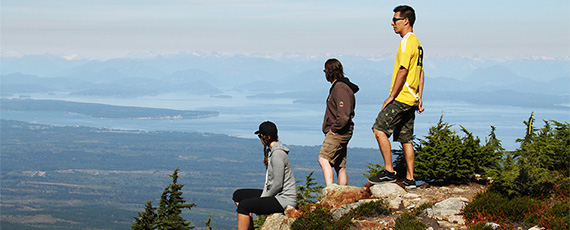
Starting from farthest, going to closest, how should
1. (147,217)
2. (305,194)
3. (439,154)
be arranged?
(147,217), (305,194), (439,154)

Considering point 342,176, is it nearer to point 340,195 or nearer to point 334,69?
point 340,195

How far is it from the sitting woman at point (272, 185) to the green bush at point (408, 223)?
5.35 ft

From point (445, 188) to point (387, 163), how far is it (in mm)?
1543

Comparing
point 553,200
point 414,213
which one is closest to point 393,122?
point 414,213

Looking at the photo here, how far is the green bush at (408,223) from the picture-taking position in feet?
25.4

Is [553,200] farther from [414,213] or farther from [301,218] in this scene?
[301,218]

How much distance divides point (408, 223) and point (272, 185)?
209cm

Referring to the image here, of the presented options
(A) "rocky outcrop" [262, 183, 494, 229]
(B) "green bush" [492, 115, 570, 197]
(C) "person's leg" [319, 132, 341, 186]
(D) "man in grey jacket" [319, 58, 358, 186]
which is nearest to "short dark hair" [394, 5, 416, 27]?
(D) "man in grey jacket" [319, 58, 358, 186]

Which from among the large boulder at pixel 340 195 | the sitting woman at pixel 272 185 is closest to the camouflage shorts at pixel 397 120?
the large boulder at pixel 340 195

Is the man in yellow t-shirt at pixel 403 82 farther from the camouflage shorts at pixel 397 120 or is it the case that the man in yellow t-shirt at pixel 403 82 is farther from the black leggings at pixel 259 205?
the black leggings at pixel 259 205

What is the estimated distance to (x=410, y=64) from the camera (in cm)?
875

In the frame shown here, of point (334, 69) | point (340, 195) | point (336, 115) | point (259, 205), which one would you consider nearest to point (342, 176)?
point (340, 195)

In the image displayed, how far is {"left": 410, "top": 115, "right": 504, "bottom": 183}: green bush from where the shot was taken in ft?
33.2

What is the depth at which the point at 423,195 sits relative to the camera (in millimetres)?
9508
